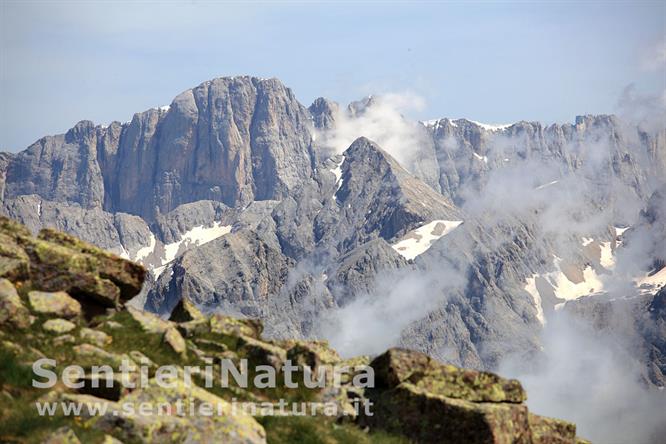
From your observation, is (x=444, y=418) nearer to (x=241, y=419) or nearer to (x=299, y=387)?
(x=299, y=387)

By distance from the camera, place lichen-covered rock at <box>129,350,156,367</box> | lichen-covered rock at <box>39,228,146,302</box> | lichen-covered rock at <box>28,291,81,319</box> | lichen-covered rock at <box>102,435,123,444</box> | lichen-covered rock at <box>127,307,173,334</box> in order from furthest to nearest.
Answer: lichen-covered rock at <box>39,228,146,302</box> → lichen-covered rock at <box>127,307,173,334</box> → lichen-covered rock at <box>28,291,81,319</box> → lichen-covered rock at <box>129,350,156,367</box> → lichen-covered rock at <box>102,435,123,444</box>

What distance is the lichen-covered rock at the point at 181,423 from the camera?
21.6m

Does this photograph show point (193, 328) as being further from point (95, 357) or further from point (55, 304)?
point (95, 357)

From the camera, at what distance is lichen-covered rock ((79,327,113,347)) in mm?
27938

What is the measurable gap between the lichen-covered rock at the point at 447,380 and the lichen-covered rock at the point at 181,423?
23.6 ft

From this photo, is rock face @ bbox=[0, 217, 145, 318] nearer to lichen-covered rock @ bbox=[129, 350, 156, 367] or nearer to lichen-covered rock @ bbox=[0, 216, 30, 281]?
lichen-covered rock @ bbox=[0, 216, 30, 281]

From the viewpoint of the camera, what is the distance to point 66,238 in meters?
33.2

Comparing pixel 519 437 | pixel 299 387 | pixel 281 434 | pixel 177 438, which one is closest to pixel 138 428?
pixel 177 438

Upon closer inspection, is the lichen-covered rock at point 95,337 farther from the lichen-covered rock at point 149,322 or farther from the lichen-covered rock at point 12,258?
the lichen-covered rock at point 12,258

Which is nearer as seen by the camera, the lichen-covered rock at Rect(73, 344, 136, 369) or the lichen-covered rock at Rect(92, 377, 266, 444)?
the lichen-covered rock at Rect(92, 377, 266, 444)

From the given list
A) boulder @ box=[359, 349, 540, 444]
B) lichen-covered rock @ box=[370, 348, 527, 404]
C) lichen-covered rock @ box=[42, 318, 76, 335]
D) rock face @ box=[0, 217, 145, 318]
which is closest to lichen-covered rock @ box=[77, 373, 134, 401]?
lichen-covered rock @ box=[42, 318, 76, 335]

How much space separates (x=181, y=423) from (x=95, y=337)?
293 inches

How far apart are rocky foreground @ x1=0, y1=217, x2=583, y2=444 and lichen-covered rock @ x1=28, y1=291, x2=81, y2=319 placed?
0.13 ft

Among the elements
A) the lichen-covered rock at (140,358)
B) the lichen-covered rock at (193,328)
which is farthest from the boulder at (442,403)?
the lichen-covered rock at (140,358)
